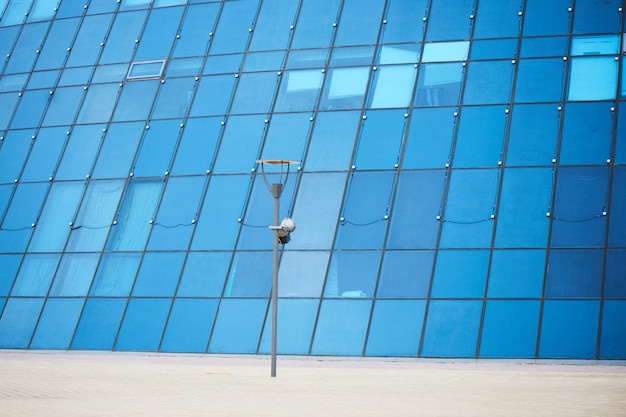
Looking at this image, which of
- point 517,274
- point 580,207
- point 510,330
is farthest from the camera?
point 580,207

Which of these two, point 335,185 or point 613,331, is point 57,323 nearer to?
point 335,185

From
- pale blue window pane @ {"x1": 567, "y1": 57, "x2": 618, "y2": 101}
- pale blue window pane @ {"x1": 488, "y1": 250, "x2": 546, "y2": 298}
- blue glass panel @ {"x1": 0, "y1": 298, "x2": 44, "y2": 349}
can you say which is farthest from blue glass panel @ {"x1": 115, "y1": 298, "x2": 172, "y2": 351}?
pale blue window pane @ {"x1": 567, "y1": 57, "x2": 618, "y2": 101}

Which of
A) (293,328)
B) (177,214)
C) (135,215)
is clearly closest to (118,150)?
(135,215)

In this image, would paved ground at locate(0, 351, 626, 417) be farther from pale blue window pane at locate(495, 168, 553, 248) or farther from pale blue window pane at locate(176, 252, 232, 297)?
pale blue window pane at locate(495, 168, 553, 248)

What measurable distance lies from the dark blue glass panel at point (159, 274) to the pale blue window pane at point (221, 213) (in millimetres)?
801

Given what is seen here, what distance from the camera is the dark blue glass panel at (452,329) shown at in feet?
90.1

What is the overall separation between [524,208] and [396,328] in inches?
195

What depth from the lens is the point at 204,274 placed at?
30922mm

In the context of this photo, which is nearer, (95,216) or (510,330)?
(510,330)

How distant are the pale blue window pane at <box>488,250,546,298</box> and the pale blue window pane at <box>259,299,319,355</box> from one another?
5.08 m

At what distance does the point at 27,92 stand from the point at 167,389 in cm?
2214

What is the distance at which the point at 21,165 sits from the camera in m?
36.0

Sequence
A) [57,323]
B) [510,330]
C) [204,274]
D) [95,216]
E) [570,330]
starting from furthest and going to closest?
[95,216] → [57,323] → [204,274] → [510,330] → [570,330]

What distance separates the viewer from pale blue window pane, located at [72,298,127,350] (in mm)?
30781
